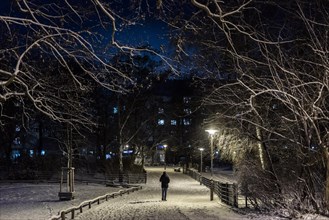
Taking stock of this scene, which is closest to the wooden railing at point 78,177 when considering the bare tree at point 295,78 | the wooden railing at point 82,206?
the wooden railing at point 82,206

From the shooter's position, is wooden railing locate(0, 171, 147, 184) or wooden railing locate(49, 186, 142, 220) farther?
wooden railing locate(0, 171, 147, 184)

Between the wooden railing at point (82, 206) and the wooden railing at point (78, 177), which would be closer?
the wooden railing at point (82, 206)

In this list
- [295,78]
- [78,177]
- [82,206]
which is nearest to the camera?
[295,78]

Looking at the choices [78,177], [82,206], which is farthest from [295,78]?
[78,177]

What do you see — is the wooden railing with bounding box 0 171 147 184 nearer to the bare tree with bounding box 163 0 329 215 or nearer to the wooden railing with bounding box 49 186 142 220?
the wooden railing with bounding box 49 186 142 220

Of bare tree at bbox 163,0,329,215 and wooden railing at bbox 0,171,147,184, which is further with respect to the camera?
wooden railing at bbox 0,171,147,184

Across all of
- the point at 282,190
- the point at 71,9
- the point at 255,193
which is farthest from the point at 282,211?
the point at 71,9

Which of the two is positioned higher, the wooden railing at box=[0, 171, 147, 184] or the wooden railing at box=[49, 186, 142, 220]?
the wooden railing at box=[0, 171, 147, 184]

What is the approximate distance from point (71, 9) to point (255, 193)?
39.6 ft

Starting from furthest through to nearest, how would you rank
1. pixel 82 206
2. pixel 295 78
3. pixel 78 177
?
pixel 78 177, pixel 82 206, pixel 295 78

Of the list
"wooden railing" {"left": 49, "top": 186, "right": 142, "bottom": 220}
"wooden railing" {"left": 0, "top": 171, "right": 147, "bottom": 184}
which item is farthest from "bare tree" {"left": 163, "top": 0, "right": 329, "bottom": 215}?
"wooden railing" {"left": 0, "top": 171, "right": 147, "bottom": 184}

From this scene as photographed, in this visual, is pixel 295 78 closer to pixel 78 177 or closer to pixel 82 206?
pixel 82 206

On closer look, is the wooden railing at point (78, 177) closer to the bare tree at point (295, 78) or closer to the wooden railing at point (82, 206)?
the wooden railing at point (82, 206)

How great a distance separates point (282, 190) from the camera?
17312 millimetres
